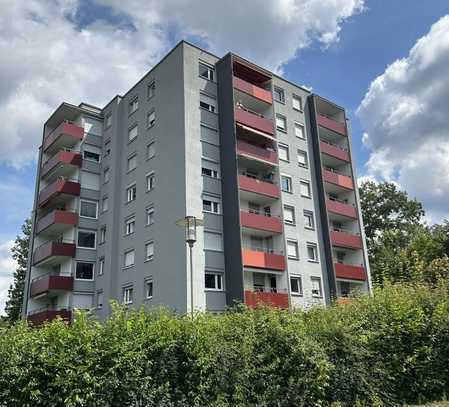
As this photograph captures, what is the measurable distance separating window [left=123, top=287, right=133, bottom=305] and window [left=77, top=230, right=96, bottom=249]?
6071 mm

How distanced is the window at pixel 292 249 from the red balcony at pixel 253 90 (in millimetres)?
11162

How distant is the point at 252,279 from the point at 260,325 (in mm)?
19743

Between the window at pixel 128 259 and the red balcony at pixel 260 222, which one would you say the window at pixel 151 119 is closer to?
the window at pixel 128 259

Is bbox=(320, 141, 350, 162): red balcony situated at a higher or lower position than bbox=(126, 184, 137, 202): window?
higher

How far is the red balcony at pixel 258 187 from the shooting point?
101ft

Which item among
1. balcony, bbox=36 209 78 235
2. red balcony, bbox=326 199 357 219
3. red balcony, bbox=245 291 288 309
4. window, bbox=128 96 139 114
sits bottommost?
red balcony, bbox=245 291 288 309

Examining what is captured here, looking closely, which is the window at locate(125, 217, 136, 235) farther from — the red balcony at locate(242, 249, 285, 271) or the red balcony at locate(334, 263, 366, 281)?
the red balcony at locate(334, 263, 366, 281)

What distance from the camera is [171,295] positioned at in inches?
1063

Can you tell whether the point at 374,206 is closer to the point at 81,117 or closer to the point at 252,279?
the point at 252,279

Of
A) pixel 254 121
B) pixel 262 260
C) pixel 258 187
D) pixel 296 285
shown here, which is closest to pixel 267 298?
pixel 262 260

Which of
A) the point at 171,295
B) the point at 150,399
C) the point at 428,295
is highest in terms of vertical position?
the point at 171,295

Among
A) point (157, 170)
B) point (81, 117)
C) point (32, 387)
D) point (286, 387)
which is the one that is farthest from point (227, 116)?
point (32, 387)

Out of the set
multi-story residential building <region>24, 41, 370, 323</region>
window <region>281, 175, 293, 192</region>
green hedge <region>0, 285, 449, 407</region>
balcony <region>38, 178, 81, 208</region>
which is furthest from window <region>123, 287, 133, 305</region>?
green hedge <region>0, 285, 449, 407</region>

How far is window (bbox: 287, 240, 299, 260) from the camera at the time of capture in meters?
32.3
